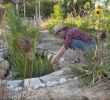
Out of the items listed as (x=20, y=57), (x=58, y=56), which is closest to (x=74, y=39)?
(x=58, y=56)

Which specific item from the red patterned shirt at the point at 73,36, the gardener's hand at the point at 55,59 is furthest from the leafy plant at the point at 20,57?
the red patterned shirt at the point at 73,36

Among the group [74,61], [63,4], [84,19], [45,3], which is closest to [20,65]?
[74,61]

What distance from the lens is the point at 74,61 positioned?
6.16 m

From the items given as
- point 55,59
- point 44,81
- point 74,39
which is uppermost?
point 74,39

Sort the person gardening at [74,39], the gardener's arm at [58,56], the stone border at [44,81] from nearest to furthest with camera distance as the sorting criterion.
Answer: the stone border at [44,81]
the gardener's arm at [58,56]
the person gardening at [74,39]

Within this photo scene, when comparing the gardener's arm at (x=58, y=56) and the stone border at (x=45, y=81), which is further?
the gardener's arm at (x=58, y=56)

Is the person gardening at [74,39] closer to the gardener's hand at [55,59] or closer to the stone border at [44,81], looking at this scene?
the gardener's hand at [55,59]

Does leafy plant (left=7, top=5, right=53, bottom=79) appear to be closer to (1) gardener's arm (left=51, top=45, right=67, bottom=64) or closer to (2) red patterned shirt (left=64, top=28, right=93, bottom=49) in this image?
(1) gardener's arm (left=51, top=45, right=67, bottom=64)

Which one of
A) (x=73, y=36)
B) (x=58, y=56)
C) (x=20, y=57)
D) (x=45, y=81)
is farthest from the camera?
(x=73, y=36)

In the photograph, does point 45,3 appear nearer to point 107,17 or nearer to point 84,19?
point 84,19

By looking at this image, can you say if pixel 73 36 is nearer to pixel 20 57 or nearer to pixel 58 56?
pixel 58 56

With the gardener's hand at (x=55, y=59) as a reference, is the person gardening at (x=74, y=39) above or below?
above

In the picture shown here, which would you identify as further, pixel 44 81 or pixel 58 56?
pixel 58 56

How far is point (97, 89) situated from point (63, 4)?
38.6 ft
